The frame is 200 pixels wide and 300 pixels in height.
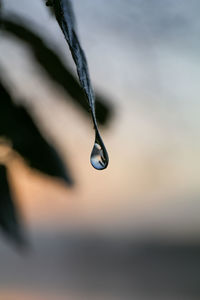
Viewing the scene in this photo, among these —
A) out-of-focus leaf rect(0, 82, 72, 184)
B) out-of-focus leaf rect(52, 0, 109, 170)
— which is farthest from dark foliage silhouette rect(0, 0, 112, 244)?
out-of-focus leaf rect(52, 0, 109, 170)

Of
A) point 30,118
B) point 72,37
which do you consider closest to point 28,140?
point 30,118

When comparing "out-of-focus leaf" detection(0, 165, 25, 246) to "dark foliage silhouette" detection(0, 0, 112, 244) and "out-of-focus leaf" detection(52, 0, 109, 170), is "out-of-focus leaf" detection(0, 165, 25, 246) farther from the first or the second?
"out-of-focus leaf" detection(52, 0, 109, 170)

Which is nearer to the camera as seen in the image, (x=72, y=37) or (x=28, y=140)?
(x=72, y=37)

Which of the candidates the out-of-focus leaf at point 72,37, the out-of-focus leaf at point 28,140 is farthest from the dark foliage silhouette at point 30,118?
the out-of-focus leaf at point 72,37

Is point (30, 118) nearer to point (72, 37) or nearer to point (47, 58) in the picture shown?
point (47, 58)

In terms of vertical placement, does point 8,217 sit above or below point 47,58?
below

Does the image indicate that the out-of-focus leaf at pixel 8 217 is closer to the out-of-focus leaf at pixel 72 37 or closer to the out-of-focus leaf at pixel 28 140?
the out-of-focus leaf at pixel 28 140
